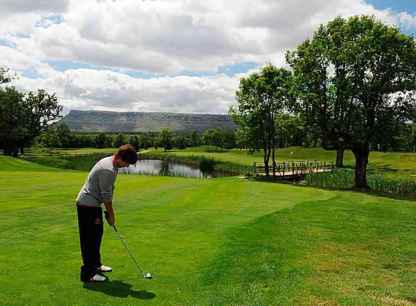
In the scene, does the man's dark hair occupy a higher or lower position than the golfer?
higher

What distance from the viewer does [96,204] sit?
800 centimetres

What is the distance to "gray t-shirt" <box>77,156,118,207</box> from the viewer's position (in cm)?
783

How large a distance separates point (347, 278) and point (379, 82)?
2643 centimetres

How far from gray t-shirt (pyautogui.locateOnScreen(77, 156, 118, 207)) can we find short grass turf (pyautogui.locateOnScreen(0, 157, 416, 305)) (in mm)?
1531

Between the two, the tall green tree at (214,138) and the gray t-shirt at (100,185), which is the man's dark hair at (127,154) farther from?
the tall green tree at (214,138)

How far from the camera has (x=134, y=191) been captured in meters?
23.0

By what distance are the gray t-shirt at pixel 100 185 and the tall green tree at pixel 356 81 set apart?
2759 cm

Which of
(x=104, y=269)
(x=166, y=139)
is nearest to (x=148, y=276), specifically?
(x=104, y=269)

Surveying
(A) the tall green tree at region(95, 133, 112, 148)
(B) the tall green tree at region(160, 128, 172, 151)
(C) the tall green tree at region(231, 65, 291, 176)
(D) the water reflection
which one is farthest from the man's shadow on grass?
(A) the tall green tree at region(95, 133, 112, 148)

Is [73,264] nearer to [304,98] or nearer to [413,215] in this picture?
[413,215]

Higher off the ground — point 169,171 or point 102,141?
point 102,141

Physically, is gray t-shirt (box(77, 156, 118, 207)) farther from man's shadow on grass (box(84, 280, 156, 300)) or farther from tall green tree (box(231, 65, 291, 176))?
tall green tree (box(231, 65, 291, 176))

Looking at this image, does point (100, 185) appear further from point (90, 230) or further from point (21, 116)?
point (21, 116)

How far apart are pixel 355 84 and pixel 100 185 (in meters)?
28.9
